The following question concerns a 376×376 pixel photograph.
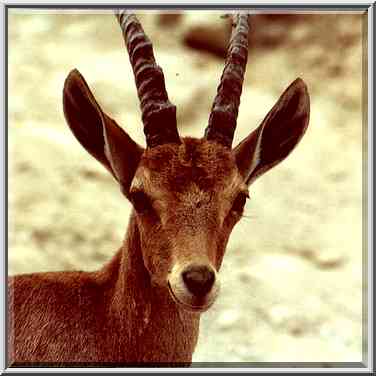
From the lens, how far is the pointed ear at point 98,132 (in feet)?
13.7

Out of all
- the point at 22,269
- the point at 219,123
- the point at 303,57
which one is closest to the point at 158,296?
the point at 219,123

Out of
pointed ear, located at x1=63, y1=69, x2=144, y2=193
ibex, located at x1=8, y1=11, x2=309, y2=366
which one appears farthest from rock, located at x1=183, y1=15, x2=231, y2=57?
pointed ear, located at x1=63, y1=69, x2=144, y2=193

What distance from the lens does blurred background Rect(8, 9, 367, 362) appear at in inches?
342

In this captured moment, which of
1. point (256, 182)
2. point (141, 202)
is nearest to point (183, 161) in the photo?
point (141, 202)

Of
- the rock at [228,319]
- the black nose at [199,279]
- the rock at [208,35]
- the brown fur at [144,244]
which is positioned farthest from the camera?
the rock at [208,35]

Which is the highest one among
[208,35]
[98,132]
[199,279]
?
[208,35]

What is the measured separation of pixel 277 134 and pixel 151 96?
701mm

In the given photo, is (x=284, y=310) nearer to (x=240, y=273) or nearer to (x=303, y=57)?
(x=240, y=273)

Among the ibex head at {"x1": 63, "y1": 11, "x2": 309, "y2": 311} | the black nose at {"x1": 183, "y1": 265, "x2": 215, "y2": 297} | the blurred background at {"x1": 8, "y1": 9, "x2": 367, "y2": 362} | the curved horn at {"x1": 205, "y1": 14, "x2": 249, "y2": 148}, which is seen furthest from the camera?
the blurred background at {"x1": 8, "y1": 9, "x2": 367, "y2": 362}

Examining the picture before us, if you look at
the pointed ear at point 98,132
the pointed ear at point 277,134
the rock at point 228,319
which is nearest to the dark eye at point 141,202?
the pointed ear at point 98,132

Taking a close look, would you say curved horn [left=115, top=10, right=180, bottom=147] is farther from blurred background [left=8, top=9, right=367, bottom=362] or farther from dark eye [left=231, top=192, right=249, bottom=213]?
blurred background [left=8, top=9, right=367, bottom=362]

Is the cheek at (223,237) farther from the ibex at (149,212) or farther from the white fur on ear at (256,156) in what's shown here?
the white fur on ear at (256,156)

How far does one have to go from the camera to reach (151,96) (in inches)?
167

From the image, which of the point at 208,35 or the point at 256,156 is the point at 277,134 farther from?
the point at 208,35
